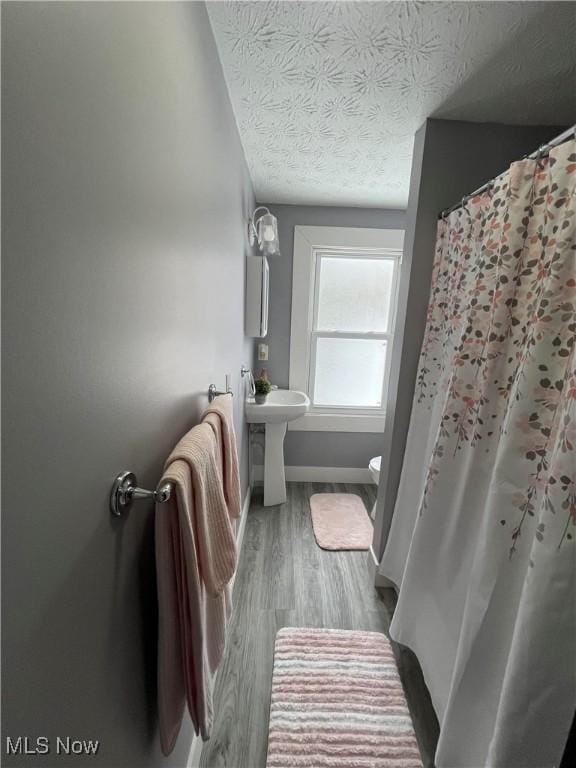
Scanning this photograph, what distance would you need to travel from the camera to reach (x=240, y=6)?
91 centimetres

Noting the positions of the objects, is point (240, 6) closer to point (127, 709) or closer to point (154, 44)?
point (154, 44)

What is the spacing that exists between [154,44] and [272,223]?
1530 mm

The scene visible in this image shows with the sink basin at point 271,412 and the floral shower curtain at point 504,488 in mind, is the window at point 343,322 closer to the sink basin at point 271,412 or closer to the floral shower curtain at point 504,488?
the sink basin at point 271,412

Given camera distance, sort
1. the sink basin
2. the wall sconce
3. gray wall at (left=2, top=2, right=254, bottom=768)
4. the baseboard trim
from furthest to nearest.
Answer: the baseboard trim → the sink basin → the wall sconce → gray wall at (left=2, top=2, right=254, bottom=768)

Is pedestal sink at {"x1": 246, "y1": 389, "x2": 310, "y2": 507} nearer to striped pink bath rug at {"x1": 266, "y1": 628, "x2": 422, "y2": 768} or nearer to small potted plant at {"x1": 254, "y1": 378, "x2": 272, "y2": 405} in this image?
small potted plant at {"x1": 254, "y1": 378, "x2": 272, "y2": 405}

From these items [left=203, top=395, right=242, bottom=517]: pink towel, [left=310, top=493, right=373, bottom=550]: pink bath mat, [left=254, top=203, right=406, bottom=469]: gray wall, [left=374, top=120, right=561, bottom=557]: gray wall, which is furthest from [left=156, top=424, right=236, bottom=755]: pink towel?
[left=254, top=203, right=406, bottom=469]: gray wall

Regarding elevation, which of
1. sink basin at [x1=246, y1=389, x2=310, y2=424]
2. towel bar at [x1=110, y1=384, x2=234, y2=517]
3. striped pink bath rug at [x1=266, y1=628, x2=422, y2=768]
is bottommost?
striped pink bath rug at [x1=266, y1=628, x2=422, y2=768]

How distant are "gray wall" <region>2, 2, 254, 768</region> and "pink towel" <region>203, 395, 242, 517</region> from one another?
144 millimetres

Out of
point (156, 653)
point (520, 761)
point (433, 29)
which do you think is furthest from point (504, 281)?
point (156, 653)

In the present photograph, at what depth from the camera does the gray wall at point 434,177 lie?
145 centimetres

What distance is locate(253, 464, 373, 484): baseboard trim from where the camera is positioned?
9.71 ft

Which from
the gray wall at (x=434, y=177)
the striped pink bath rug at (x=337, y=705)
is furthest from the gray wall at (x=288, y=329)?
the striped pink bath rug at (x=337, y=705)

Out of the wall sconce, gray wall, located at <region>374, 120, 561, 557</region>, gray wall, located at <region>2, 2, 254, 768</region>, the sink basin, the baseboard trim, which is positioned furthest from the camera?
the baseboard trim

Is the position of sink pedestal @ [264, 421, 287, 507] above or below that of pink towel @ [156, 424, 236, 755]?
below
